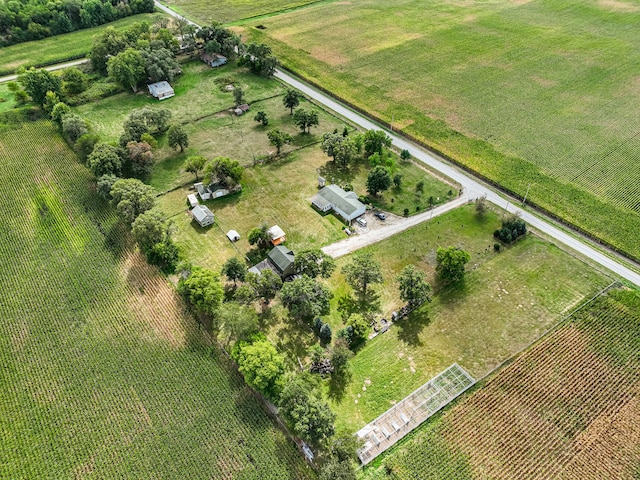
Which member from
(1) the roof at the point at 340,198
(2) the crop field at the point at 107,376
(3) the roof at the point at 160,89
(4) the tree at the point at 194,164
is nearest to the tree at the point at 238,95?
(3) the roof at the point at 160,89

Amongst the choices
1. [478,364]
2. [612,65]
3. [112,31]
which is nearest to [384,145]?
[478,364]

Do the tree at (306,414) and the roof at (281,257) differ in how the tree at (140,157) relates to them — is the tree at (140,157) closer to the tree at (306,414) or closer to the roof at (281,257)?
the roof at (281,257)

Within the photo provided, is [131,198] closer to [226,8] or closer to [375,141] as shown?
[375,141]

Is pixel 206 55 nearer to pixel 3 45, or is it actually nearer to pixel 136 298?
pixel 3 45

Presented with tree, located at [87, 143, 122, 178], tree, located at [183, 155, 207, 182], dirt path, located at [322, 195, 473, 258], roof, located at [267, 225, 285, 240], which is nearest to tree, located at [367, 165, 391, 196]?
dirt path, located at [322, 195, 473, 258]

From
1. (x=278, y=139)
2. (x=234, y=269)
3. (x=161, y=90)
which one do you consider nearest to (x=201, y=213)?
(x=234, y=269)
